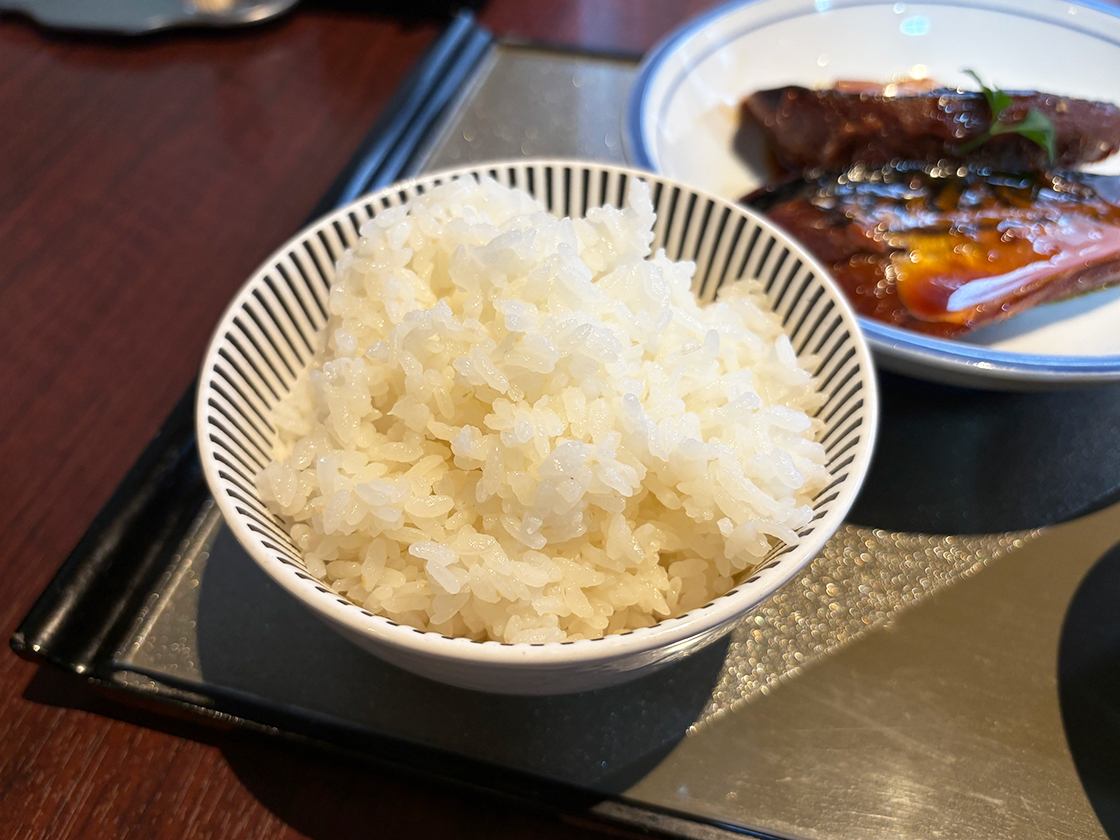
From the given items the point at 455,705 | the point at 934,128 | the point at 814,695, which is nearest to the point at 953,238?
the point at 934,128

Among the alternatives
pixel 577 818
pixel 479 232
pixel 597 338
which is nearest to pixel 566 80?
pixel 479 232

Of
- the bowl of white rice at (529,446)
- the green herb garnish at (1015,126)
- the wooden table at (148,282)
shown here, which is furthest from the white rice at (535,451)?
the green herb garnish at (1015,126)

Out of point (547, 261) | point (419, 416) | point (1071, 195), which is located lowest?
point (1071, 195)

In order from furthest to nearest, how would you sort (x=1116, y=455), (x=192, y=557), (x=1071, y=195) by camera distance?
(x=1071, y=195) → (x=1116, y=455) → (x=192, y=557)

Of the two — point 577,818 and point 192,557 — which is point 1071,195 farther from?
point 192,557

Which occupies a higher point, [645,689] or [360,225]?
[360,225]

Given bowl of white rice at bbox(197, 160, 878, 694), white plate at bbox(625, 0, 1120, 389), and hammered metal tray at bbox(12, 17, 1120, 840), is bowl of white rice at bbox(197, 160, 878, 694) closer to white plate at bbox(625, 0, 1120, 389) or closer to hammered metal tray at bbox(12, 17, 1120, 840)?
hammered metal tray at bbox(12, 17, 1120, 840)
